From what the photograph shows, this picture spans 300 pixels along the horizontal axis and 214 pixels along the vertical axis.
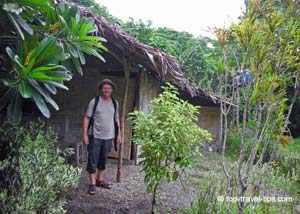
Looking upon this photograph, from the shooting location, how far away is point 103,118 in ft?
15.5

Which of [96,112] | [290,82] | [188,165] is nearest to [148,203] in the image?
[188,165]

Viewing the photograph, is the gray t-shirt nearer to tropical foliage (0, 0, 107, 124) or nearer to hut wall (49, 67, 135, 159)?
tropical foliage (0, 0, 107, 124)

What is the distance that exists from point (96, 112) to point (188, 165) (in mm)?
1601

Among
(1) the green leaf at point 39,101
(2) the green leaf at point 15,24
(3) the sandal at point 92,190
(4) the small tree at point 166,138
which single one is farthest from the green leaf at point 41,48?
(3) the sandal at point 92,190

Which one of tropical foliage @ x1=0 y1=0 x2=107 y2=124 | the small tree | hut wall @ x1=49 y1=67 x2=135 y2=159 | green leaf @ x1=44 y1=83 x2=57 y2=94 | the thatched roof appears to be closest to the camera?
tropical foliage @ x1=0 y1=0 x2=107 y2=124

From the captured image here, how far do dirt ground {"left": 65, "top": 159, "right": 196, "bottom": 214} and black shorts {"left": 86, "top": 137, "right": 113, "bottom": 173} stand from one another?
0.39 meters

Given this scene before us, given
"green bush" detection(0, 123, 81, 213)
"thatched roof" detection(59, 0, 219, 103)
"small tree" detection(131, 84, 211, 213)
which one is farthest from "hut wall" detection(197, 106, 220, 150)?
"green bush" detection(0, 123, 81, 213)

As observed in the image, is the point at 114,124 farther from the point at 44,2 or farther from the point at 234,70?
the point at 44,2

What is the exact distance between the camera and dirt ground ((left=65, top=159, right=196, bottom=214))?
4.17m

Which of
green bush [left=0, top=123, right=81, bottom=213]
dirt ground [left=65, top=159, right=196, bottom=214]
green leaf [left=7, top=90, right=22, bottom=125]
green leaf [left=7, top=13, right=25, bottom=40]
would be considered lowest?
dirt ground [left=65, top=159, right=196, bottom=214]

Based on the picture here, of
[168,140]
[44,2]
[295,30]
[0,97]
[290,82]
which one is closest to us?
[44,2]

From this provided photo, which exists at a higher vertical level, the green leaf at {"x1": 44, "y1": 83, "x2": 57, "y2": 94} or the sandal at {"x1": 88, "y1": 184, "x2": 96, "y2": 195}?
the green leaf at {"x1": 44, "y1": 83, "x2": 57, "y2": 94}

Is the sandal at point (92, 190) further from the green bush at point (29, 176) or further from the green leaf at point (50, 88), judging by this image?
the green leaf at point (50, 88)

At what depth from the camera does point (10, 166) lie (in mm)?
2744
